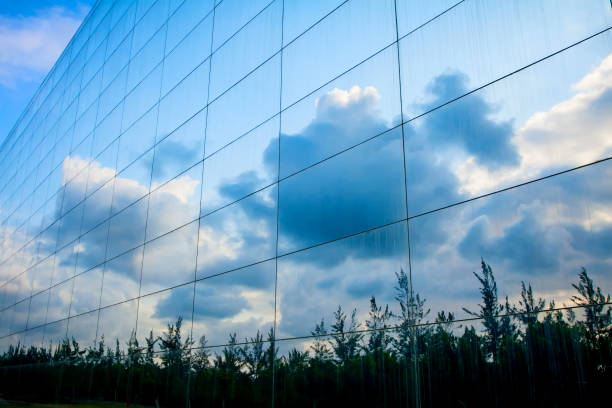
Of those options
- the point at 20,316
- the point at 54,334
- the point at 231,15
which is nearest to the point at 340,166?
the point at 231,15

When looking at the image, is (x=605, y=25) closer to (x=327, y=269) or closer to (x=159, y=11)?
(x=327, y=269)

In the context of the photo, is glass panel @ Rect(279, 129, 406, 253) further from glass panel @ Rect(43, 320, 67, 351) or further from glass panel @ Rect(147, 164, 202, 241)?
glass panel @ Rect(43, 320, 67, 351)

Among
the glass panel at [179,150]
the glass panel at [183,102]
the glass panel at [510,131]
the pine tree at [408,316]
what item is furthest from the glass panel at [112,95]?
the pine tree at [408,316]

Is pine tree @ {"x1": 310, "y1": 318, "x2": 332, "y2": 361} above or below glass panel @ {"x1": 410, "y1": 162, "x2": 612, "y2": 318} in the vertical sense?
below

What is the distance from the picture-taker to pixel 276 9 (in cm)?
1052

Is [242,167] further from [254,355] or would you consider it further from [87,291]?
[87,291]

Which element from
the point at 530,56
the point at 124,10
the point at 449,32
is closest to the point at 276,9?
the point at 449,32

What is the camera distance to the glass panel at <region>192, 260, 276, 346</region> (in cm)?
895

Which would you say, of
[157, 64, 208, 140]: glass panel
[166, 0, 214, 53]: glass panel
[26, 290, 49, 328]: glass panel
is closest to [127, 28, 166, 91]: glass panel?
[166, 0, 214, 53]: glass panel

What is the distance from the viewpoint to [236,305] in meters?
9.66

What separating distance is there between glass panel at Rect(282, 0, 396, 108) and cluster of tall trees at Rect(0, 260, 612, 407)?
3821 millimetres

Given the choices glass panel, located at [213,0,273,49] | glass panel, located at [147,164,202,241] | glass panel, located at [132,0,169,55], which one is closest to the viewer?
glass panel, located at [213,0,273,49]

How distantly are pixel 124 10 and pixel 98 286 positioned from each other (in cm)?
1069

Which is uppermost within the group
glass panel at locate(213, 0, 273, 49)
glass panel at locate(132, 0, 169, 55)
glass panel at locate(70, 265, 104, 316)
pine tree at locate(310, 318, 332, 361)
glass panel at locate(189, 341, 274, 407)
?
glass panel at locate(132, 0, 169, 55)
